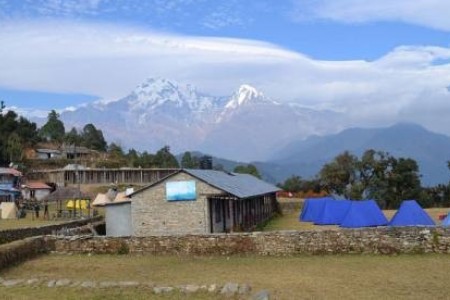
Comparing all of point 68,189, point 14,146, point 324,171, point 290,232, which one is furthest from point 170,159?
point 290,232

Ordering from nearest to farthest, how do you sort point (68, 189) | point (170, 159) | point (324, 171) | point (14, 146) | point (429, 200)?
1. point (68, 189)
2. point (429, 200)
3. point (324, 171)
4. point (14, 146)
5. point (170, 159)

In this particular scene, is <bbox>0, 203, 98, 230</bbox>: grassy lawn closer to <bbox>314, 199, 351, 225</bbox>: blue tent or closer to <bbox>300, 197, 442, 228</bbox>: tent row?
<bbox>300, 197, 442, 228</bbox>: tent row

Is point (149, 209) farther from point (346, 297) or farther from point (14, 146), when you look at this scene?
point (14, 146)

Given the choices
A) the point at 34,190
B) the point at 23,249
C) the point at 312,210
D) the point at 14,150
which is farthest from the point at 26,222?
the point at 14,150

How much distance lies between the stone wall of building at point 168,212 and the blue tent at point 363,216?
9214mm

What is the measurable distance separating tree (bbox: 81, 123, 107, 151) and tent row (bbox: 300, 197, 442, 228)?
313 ft

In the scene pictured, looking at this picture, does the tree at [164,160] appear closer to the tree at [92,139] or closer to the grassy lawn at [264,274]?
the tree at [92,139]

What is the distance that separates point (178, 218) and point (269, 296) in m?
19.3

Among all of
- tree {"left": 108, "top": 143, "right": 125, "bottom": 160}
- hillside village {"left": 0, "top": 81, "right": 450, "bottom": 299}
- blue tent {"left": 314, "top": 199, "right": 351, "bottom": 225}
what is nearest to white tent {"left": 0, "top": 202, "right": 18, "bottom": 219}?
hillside village {"left": 0, "top": 81, "right": 450, "bottom": 299}

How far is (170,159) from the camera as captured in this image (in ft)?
391

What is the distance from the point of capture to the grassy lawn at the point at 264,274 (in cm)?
1568

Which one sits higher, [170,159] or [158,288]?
[170,159]

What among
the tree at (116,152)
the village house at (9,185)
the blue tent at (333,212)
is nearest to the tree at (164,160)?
the tree at (116,152)

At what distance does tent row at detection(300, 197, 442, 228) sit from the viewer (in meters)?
33.8
